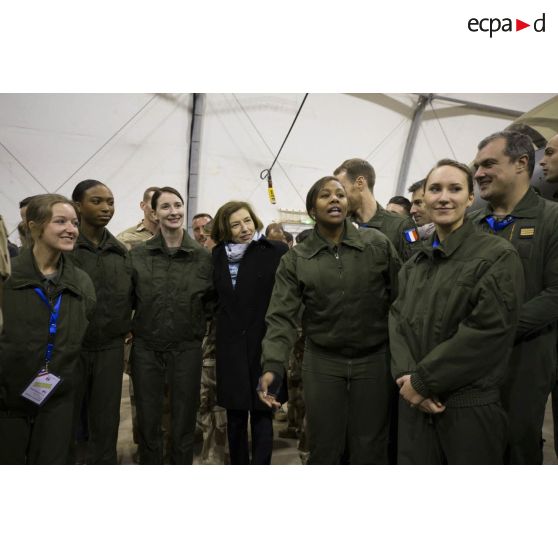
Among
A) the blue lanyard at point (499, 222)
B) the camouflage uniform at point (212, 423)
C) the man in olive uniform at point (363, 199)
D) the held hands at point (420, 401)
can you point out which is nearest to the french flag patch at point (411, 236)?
the man in olive uniform at point (363, 199)

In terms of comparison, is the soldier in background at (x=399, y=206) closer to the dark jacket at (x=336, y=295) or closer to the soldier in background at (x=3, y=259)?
the dark jacket at (x=336, y=295)

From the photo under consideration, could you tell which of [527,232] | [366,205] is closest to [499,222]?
[527,232]

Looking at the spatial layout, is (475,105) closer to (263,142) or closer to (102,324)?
(263,142)

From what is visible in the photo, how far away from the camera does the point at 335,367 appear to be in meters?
2.14

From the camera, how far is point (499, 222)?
206 cm

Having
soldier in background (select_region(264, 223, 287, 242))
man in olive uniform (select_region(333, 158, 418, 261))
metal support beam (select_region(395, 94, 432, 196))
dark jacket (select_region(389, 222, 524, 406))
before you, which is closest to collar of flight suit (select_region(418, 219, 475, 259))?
dark jacket (select_region(389, 222, 524, 406))

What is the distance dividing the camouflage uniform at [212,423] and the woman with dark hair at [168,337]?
30 cm

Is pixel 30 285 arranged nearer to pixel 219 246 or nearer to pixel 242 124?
pixel 219 246

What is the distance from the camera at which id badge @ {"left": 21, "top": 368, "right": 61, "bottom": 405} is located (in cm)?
200

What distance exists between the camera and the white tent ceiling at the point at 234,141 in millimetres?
5773

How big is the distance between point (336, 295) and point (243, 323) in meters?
0.62

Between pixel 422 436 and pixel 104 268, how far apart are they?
6.09 feet
